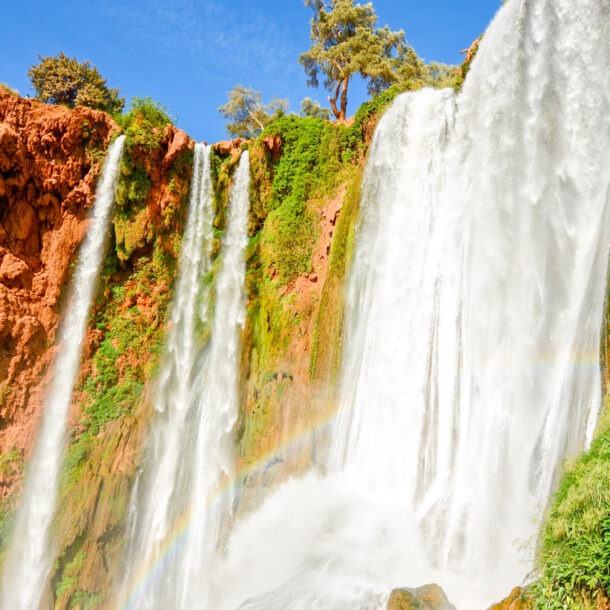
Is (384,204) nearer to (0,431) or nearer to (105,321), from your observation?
(105,321)

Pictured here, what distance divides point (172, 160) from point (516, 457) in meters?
14.5

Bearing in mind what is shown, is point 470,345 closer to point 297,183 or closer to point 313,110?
point 297,183

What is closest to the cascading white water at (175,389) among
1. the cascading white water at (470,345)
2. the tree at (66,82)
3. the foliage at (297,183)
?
the foliage at (297,183)

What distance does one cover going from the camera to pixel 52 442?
14.7 meters

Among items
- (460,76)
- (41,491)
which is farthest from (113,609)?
(460,76)

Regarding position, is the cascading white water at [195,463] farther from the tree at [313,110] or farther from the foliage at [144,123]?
the tree at [313,110]

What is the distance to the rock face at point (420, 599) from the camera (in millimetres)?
6582

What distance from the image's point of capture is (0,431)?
14.1 metres

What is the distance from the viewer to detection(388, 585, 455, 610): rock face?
6.58 m

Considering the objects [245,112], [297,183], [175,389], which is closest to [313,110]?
[245,112]

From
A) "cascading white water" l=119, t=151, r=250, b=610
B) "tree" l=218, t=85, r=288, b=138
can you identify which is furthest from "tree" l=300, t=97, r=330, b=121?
"cascading white water" l=119, t=151, r=250, b=610

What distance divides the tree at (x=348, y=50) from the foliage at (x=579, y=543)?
21.4 metres

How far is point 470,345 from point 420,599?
5.73 metres

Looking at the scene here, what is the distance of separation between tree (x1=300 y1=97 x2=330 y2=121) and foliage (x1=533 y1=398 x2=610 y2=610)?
95.4 feet
